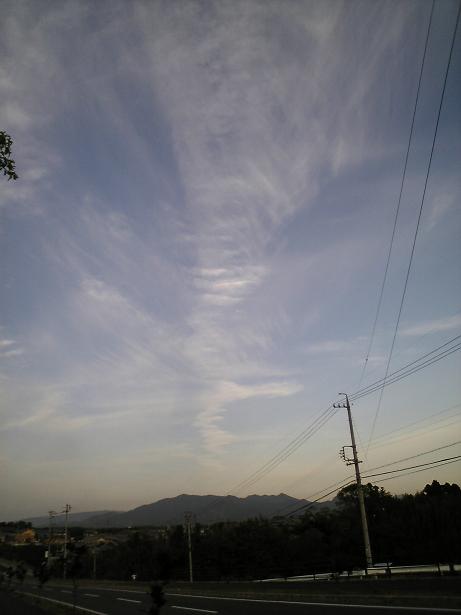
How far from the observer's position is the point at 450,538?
57344mm

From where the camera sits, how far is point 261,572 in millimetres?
69750

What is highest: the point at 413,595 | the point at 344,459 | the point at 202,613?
the point at 344,459

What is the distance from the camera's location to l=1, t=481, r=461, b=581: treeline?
200ft

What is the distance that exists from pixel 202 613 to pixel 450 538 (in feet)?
165

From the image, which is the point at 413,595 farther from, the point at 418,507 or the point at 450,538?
the point at 418,507

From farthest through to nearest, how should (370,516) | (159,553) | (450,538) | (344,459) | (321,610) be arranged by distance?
1. (370,516)
2. (450,538)
3. (344,459)
4. (321,610)
5. (159,553)

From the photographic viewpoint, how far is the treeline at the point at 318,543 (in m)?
60.9

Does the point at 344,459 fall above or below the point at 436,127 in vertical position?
below

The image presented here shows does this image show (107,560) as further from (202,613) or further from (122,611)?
(202,613)

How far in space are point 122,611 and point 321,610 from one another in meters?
13.5

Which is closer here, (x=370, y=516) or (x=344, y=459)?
(x=344, y=459)

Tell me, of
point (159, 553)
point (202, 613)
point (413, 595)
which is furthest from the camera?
point (202, 613)

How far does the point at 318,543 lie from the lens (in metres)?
74.9

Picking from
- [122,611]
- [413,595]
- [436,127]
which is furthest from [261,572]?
[436,127]
